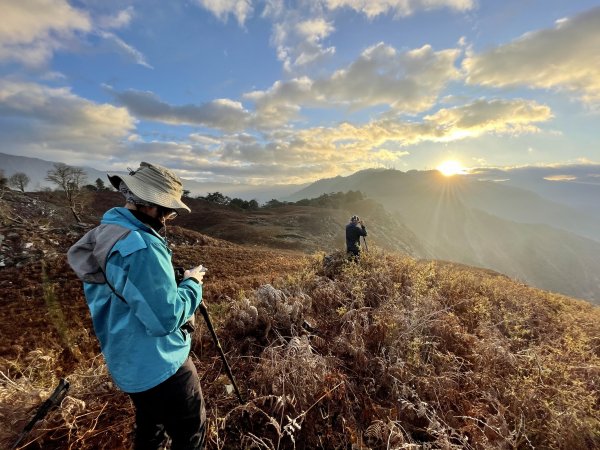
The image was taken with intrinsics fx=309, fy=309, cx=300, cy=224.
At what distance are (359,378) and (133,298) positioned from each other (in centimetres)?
319

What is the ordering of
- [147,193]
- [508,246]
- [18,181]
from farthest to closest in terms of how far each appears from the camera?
[508,246], [18,181], [147,193]

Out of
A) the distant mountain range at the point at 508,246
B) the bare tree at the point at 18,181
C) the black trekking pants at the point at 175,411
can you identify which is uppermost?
the bare tree at the point at 18,181

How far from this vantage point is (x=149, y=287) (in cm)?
198

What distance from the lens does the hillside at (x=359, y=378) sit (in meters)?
3.15

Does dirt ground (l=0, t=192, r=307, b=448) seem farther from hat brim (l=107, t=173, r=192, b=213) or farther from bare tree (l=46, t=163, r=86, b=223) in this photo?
bare tree (l=46, t=163, r=86, b=223)

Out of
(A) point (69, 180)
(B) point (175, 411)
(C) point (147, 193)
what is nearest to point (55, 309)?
(B) point (175, 411)

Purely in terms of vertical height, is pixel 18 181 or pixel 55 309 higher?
pixel 18 181

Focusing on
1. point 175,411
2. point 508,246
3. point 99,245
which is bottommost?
point 508,246

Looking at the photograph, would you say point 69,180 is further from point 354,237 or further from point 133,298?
point 133,298

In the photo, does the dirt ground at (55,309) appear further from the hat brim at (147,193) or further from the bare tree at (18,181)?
the bare tree at (18,181)

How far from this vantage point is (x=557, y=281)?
12812 cm

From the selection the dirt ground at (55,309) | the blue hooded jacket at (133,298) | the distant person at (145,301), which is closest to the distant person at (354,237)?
the dirt ground at (55,309)

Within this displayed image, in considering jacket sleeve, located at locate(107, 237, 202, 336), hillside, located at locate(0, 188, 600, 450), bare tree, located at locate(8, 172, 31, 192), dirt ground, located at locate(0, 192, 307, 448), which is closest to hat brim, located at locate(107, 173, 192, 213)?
jacket sleeve, located at locate(107, 237, 202, 336)

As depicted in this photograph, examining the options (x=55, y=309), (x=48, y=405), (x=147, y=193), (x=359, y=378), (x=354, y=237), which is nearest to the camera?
(x=147, y=193)
